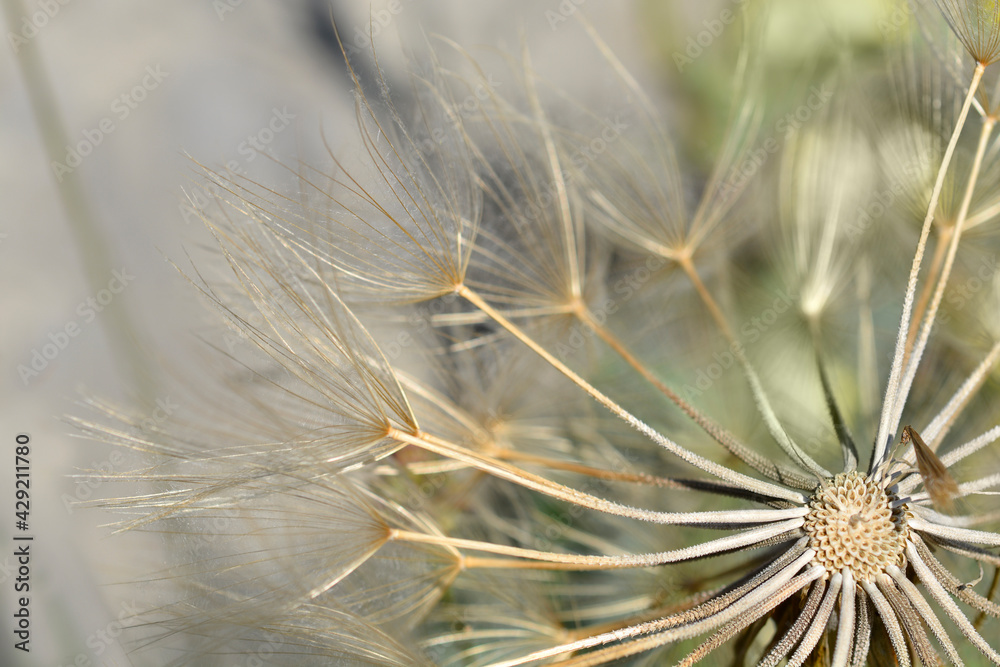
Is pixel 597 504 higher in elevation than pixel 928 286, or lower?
lower

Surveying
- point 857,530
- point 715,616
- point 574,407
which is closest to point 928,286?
point 857,530

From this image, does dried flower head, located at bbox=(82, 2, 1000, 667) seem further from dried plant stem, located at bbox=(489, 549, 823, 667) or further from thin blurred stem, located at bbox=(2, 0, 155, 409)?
thin blurred stem, located at bbox=(2, 0, 155, 409)

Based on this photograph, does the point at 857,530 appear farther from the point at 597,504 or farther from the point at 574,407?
the point at 574,407

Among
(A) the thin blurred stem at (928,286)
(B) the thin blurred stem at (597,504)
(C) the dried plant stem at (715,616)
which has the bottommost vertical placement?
(C) the dried plant stem at (715,616)

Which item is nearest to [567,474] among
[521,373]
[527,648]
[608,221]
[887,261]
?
[521,373]

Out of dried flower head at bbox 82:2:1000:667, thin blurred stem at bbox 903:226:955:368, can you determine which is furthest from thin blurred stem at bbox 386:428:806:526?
thin blurred stem at bbox 903:226:955:368

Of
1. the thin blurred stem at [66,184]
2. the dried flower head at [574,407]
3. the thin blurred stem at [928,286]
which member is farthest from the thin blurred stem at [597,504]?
the thin blurred stem at [66,184]

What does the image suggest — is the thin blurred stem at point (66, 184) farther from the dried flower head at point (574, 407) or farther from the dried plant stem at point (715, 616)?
the dried plant stem at point (715, 616)
